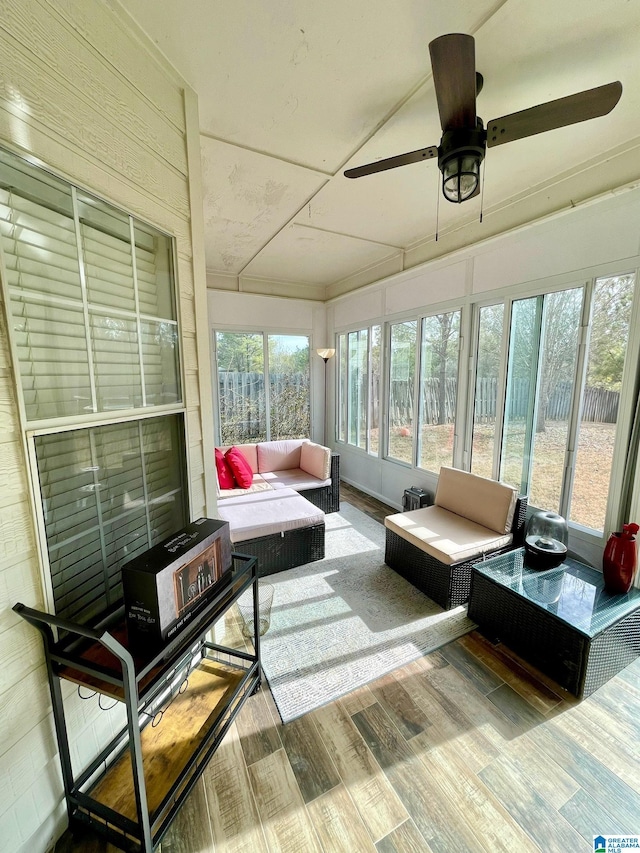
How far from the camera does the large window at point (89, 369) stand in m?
1.03

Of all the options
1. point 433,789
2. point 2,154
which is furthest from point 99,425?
point 433,789

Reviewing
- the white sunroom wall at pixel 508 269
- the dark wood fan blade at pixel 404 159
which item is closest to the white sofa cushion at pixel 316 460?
the white sunroom wall at pixel 508 269

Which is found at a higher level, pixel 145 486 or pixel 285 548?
pixel 145 486

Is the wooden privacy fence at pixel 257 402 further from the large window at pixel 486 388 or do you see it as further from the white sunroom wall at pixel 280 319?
the large window at pixel 486 388

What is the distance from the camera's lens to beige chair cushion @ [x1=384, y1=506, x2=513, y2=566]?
7.76ft

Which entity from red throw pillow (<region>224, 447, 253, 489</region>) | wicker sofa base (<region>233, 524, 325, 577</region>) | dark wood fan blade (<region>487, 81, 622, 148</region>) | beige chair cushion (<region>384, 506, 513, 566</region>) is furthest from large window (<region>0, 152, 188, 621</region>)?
red throw pillow (<region>224, 447, 253, 489</region>)

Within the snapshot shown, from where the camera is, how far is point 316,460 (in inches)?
163

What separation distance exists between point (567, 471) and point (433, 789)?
2.19 meters

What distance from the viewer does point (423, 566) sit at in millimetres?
2529

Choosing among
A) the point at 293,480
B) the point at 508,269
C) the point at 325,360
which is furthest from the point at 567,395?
the point at 325,360

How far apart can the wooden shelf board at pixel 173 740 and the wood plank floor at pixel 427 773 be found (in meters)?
0.12

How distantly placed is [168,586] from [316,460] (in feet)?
9.99

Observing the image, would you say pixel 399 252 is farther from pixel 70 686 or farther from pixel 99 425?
pixel 70 686

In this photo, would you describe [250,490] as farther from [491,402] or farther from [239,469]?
[491,402]
